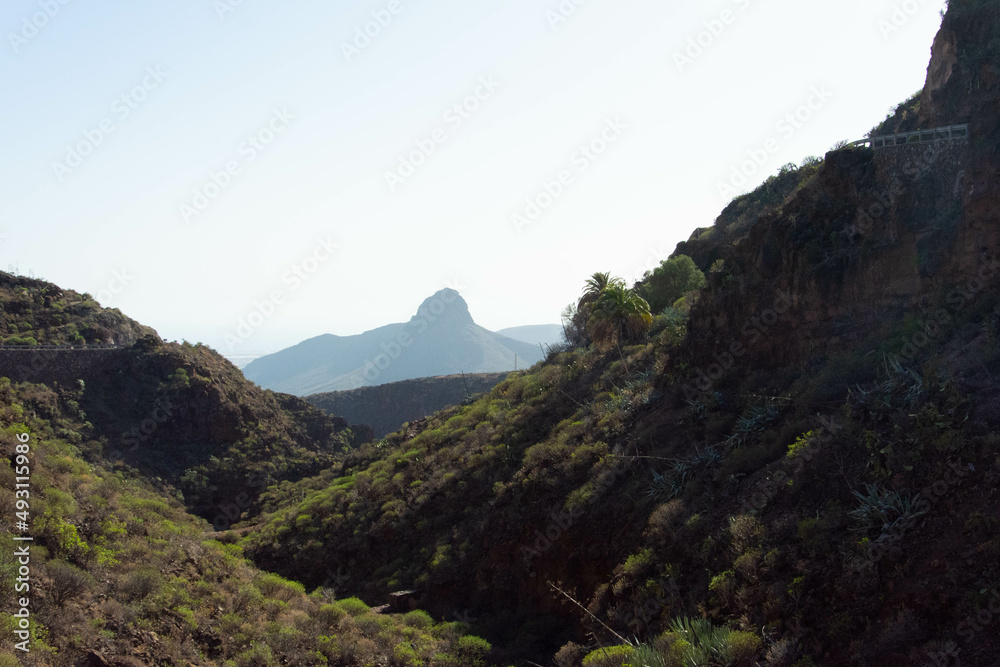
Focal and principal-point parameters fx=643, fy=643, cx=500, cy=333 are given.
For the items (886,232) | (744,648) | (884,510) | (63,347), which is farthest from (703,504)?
(63,347)

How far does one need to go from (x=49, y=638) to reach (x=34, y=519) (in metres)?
4.14

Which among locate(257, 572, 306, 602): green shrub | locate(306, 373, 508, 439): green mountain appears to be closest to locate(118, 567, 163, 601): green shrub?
locate(257, 572, 306, 602): green shrub

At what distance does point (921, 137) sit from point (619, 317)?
13.6m

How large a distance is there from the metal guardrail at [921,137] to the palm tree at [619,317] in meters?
11.5

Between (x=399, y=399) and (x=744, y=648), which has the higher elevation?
(x=399, y=399)

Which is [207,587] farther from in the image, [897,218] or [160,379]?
[160,379]

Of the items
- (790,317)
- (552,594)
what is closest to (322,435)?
Answer: (552,594)

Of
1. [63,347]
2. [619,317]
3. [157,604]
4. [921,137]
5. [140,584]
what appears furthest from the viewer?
[63,347]

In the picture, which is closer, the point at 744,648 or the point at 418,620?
the point at 744,648

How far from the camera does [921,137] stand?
57.7ft

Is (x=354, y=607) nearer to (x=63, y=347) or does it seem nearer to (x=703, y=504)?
(x=703, y=504)

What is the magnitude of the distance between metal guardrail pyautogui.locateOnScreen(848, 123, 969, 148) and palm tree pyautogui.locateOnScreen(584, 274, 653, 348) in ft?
37.6

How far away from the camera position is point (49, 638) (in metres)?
10.4

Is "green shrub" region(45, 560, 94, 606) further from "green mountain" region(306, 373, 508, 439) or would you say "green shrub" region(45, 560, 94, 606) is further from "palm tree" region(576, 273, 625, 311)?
"green mountain" region(306, 373, 508, 439)
